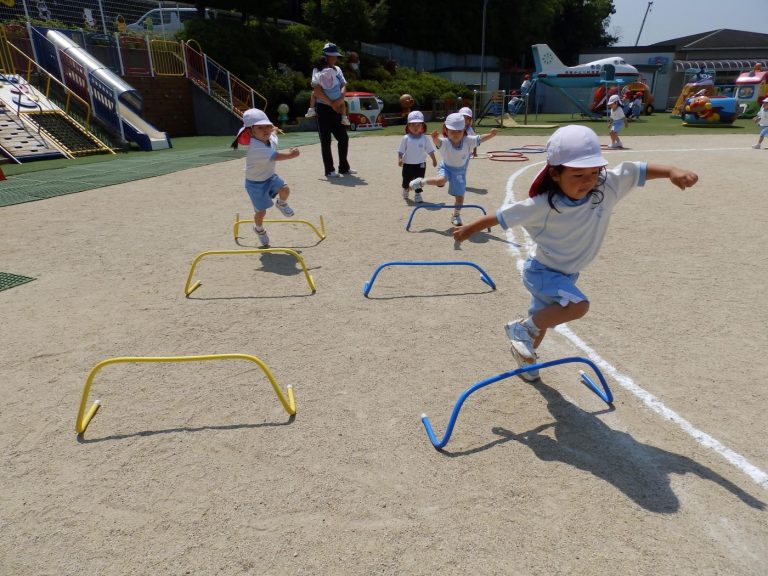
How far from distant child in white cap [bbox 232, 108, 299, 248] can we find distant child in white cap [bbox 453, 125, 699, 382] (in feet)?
13.3

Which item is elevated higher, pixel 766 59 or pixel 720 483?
pixel 766 59

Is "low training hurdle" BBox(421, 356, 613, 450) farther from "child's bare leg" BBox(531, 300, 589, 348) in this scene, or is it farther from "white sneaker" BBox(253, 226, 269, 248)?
"white sneaker" BBox(253, 226, 269, 248)

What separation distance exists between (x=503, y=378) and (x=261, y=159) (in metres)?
4.75

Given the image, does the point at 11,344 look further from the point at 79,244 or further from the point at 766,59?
the point at 766,59

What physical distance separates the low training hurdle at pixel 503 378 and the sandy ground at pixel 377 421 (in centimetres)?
8

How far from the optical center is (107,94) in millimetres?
17016

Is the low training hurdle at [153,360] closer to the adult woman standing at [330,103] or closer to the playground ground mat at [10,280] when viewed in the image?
the playground ground mat at [10,280]

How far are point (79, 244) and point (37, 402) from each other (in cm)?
422

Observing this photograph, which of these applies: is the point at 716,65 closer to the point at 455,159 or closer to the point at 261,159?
the point at 455,159

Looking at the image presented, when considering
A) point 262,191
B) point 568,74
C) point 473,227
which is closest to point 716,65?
point 568,74

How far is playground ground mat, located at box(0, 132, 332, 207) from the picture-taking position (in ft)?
33.6

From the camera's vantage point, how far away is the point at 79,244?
7.01 metres

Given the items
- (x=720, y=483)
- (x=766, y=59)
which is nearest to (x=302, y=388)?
(x=720, y=483)

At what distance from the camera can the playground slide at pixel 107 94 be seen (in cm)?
1697
